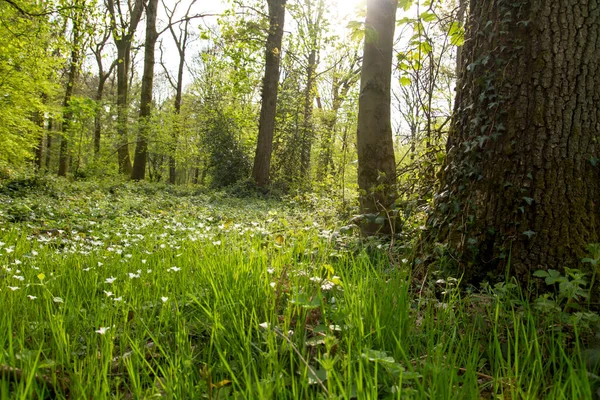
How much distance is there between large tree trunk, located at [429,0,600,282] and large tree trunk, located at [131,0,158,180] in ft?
53.0

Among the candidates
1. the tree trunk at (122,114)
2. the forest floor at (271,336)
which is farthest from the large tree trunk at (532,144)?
the tree trunk at (122,114)

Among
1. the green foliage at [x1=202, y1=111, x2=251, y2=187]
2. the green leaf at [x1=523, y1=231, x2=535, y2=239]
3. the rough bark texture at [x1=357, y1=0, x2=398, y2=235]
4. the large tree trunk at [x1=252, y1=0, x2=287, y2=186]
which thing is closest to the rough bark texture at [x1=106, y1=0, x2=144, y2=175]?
the green foliage at [x1=202, y1=111, x2=251, y2=187]

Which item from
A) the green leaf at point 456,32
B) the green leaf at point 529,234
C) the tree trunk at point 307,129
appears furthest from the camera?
the tree trunk at point 307,129

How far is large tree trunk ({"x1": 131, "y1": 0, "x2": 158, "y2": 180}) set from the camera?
15.8 metres

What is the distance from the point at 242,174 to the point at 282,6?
6.25 metres

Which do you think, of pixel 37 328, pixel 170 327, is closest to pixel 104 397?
pixel 170 327

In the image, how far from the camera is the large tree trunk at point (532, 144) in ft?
7.11

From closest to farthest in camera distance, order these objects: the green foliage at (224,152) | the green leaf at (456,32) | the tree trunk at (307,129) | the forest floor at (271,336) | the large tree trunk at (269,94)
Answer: the forest floor at (271,336), the green leaf at (456,32), the large tree trunk at (269,94), the green foliage at (224,152), the tree trunk at (307,129)

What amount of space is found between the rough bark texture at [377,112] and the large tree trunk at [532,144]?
1668 mm

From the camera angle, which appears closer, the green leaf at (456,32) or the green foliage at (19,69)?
the green leaf at (456,32)

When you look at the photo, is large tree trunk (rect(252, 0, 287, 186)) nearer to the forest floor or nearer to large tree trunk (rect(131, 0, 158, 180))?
large tree trunk (rect(131, 0, 158, 180))

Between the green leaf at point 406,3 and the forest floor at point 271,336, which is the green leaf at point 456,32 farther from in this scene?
the forest floor at point 271,336

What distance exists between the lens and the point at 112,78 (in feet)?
87.9

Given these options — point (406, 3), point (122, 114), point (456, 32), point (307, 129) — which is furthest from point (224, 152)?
point (456, 32)
